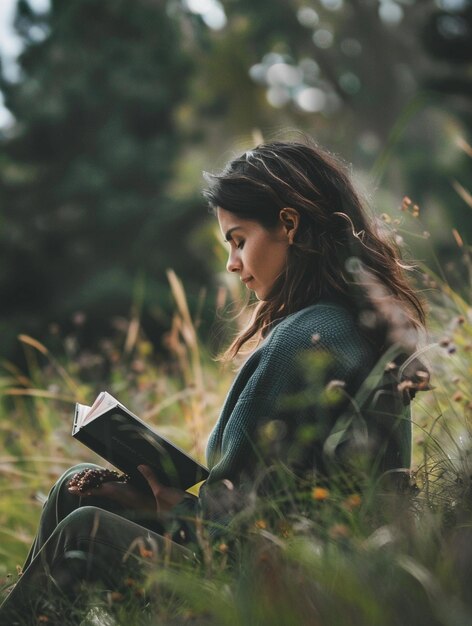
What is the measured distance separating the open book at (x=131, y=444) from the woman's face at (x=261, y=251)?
52 cm

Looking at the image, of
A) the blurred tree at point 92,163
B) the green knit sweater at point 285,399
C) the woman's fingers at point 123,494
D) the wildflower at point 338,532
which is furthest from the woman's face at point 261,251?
the blurred tree at point 92,163

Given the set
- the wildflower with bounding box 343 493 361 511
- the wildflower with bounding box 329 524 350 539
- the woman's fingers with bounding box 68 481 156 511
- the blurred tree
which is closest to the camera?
the wildflower with bounding box 329 524 350 539

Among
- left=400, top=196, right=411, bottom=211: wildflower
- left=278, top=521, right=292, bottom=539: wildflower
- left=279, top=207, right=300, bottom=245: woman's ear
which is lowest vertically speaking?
left=278, top=521, right=292, bottom=539: wildflower

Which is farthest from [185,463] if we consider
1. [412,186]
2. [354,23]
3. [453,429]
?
[354,23]

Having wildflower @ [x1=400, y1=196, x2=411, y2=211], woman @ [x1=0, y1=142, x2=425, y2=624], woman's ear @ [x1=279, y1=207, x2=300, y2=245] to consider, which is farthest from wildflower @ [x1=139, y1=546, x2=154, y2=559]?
wildflower @ [x1=400, y1=196, x2=411, y2=211]

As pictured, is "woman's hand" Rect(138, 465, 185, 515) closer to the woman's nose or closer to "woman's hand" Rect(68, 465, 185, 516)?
"woman's hand" Rect(68, 465, 185, 516)

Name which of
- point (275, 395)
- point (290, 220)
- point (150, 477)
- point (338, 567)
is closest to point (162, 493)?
point (150, 477)

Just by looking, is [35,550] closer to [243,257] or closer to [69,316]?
[243,257]

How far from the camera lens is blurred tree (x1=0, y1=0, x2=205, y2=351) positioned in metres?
9.25

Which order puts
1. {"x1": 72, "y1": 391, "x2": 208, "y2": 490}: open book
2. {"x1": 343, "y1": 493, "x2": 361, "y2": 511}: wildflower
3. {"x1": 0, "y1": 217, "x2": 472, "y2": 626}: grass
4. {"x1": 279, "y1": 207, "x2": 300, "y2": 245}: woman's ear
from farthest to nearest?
{"x1": 279, "y1": 207, "x2": 300, "y2": 245}: woman's ear → {"x1": 72, "y1": 391, "x2": 208, "y2": 490}: open book → {"x1": 343, "y1": 493, "x2": 361, "y2": 511}: wildflower → {"x1": 0, "y1": 217, "x2": 472, "y2": 626}: grass

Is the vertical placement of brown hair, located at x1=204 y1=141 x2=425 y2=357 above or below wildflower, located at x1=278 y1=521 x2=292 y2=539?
above

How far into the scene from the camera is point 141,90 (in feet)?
32.2

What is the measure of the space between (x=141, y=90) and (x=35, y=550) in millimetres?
8131

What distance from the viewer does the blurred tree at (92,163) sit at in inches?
364
